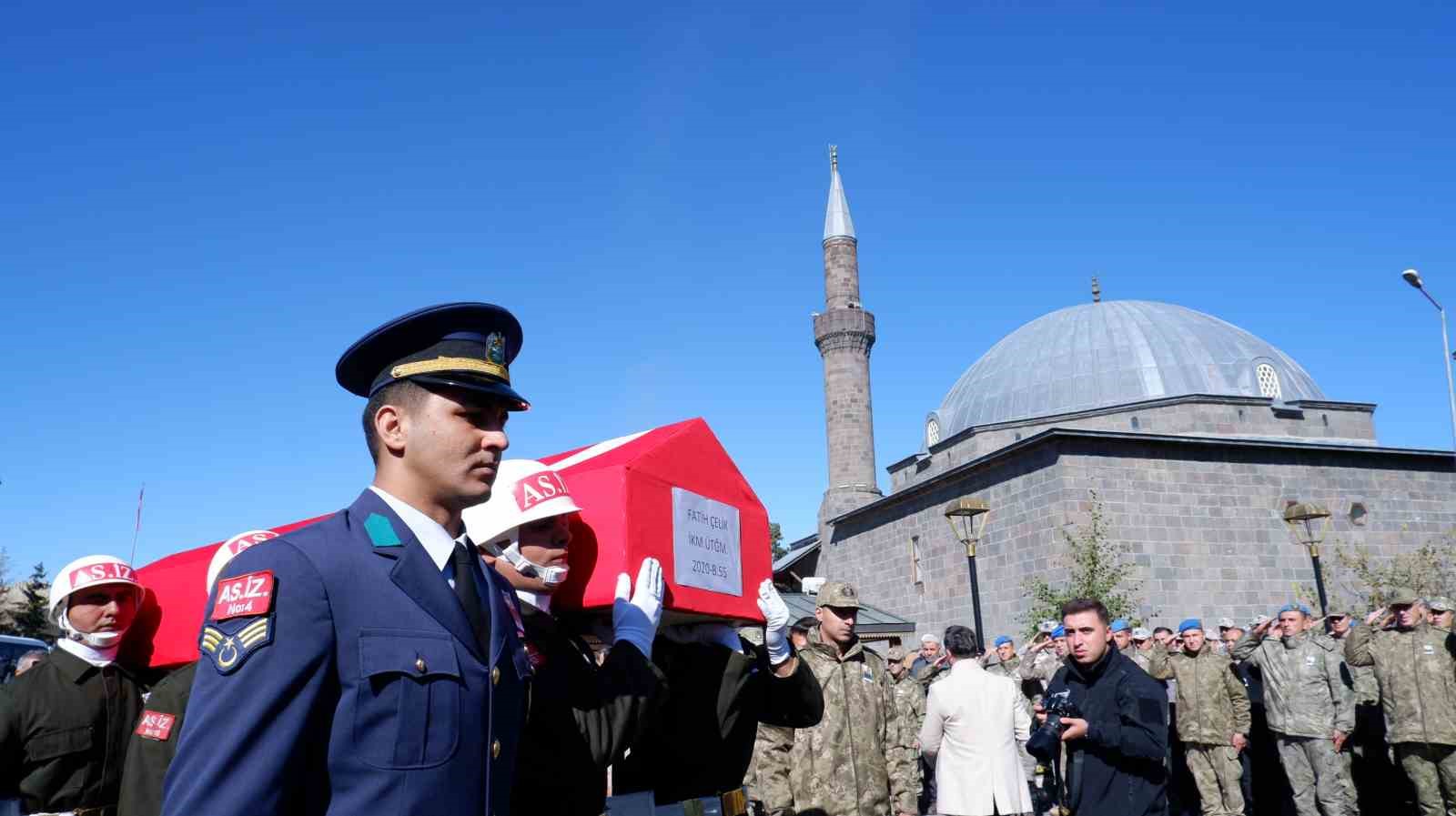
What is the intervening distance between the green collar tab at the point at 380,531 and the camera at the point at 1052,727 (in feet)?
14.4

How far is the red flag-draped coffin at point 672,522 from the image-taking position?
3492 millimetres

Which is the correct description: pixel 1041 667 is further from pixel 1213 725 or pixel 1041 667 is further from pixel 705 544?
pixel 705 544

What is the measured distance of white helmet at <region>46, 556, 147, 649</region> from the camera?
4.52 meters

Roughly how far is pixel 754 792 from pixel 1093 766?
6.89 ft

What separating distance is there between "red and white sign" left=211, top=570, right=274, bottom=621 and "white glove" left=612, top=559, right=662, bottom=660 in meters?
1.46

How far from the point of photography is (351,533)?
211cm

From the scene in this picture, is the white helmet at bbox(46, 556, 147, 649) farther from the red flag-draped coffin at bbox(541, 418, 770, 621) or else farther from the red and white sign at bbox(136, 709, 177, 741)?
the red flag-draped coffin at bbox(541, 418, 770, 621)

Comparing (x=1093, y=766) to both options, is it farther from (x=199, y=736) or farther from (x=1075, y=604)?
(x=199, y=736)

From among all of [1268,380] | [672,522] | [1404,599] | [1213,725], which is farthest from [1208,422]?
[672,522]

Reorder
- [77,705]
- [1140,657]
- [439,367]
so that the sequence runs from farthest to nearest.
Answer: [1140,657] → [77,705] → [439,367]

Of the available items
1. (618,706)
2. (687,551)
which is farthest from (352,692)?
(687,551)

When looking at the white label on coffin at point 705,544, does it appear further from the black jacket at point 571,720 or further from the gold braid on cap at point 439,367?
the gold braid on cap at point 439,367

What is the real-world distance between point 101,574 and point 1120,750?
499cm

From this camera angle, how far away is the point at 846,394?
35781 mm
